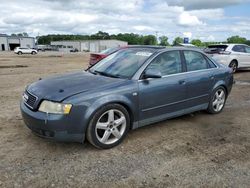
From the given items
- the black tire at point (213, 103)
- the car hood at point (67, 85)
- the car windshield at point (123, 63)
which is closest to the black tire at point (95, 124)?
the car hood at point (67, 85)

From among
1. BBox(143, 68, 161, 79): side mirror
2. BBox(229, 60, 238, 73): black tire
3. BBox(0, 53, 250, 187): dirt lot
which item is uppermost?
BBox(143, 68, 161, 79): side mirror

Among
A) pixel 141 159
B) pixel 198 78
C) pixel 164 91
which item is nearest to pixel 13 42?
pixel 198 78

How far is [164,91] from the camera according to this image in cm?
471

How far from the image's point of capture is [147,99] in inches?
177

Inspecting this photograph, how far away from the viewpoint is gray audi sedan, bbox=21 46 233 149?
3.79m

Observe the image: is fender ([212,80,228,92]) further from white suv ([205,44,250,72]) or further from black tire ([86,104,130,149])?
white suv ([205,44,250,72])

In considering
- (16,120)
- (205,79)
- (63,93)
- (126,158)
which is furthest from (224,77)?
(16,120)

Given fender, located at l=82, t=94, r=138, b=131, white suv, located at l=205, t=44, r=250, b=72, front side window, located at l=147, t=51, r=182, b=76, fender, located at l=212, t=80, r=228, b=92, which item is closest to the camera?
fender, located at l=82, t=94, r=138, b=131

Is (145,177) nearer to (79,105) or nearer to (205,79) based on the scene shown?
(79,105)

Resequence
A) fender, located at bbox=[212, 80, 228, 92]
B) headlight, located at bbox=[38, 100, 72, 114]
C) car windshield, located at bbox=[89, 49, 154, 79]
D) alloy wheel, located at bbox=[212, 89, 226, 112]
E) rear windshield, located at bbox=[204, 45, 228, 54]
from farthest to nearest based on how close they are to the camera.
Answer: rear windshield, located at bbox=[204, 45, 228, 54] < alloy wheel, located at bbox=[212, 89, 226, 112] < fender, located at bbox=[212, 80, 228, 92] < car windshield, located at bbox=[89, 49, 154, 79] < headlight, located at bbox=[38, 100, 72, 114]

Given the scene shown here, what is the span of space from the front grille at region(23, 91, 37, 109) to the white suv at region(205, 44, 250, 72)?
987cm

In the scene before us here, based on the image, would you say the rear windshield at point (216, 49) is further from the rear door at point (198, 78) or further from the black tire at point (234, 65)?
the rear door at point (198, 78)

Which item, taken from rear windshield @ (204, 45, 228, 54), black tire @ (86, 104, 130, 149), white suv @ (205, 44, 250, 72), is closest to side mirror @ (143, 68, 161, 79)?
black tire @ (86, 104, 130, 149)

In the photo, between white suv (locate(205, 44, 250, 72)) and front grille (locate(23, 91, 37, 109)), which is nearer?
front grille (locate(23, 91, 37, 109))
